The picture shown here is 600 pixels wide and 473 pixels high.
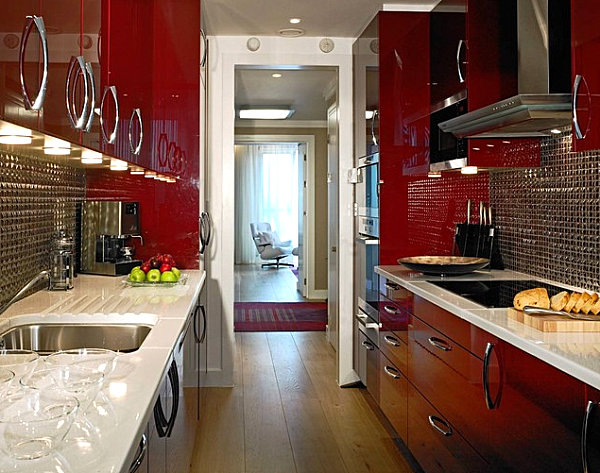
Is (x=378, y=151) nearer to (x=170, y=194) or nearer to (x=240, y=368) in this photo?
(x=170, y=194)

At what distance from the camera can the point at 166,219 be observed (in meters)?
4.15

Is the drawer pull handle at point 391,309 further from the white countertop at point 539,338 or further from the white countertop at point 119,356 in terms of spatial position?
the white countertop at point 119,356

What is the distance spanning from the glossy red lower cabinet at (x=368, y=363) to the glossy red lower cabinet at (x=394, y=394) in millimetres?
125

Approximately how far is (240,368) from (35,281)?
280 cm

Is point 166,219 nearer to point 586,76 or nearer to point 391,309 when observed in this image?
point 391,309

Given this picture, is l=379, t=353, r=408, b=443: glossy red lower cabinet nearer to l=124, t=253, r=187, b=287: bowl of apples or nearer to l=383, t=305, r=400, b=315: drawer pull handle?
l=383, t=305, r=400, b=315: drawer pull handle

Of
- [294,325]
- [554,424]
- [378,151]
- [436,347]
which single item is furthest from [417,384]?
[294,325]

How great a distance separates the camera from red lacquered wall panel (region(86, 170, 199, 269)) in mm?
4105

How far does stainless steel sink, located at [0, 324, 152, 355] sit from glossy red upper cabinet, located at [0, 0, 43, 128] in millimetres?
1117

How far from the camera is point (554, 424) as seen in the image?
69.6 inches

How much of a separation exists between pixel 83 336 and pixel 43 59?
1.22m

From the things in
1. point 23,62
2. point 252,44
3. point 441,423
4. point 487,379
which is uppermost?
point 252,44

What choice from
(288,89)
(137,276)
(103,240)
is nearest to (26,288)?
(137,276)

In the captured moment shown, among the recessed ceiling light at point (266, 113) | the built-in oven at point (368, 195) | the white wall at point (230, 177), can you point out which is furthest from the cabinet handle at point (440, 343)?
the recessed ceiling light at point (266, 113)
